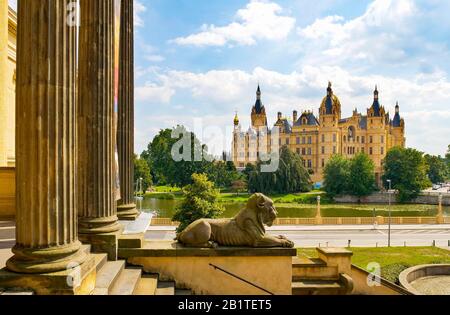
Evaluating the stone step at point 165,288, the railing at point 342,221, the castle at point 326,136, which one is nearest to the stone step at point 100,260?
the stone step at point 165,288

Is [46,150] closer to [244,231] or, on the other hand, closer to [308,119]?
[244,231]

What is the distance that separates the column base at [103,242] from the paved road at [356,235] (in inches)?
752

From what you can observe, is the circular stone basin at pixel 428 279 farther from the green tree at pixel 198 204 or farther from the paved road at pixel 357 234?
the green tree at pixel 198 204

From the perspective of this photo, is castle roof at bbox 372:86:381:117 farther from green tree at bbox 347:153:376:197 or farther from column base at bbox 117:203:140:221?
column base at bbox 117:203:140:221

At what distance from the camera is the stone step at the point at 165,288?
7.01m

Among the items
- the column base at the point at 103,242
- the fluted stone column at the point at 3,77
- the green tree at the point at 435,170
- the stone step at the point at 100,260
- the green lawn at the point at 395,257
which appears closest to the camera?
the stone step at the point at 100,260

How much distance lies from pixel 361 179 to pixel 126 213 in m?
68.4

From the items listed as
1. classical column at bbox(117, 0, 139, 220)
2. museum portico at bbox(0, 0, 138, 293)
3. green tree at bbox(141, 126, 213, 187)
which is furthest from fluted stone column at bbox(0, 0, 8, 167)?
green tree at bbox(141, 126, 213, 187)

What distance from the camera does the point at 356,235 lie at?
2947cm

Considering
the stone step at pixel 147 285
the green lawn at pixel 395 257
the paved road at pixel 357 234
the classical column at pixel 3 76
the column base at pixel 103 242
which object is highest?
the classical column at pixel 3 76

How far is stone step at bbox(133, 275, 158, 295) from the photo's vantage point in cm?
660

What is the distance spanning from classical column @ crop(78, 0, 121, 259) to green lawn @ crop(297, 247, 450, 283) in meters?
12.2
